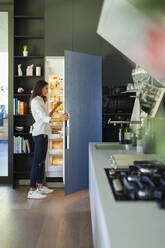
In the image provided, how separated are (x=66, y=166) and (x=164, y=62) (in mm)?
3993

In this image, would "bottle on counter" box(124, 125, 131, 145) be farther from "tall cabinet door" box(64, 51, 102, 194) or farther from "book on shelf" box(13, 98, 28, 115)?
"book on shelf" box(13, 98, 28, 115)

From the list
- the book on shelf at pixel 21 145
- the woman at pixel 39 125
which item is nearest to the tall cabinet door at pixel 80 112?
the woman at pixel 39 125

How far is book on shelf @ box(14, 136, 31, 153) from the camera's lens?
15.6 ft

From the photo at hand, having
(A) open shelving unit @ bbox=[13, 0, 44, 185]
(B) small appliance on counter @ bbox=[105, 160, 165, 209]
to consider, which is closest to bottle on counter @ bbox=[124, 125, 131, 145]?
(B) small appliance on counter @ bbox=[105, 160, 165, 209]

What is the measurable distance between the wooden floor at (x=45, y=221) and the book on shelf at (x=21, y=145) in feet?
2.50

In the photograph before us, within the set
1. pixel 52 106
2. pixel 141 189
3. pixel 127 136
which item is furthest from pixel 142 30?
pixel 52 106

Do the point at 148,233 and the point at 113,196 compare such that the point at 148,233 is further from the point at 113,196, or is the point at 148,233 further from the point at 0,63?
the point at 0,63

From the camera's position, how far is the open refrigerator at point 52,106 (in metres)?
4.88

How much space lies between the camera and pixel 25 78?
501 cm

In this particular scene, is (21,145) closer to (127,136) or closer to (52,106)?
(52,106)

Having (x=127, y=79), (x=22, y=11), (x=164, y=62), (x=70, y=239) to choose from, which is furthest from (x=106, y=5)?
(x=22, y=11)

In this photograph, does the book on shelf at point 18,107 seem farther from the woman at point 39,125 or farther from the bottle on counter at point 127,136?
the bottle on counter at point 127,136

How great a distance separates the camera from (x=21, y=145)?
15.7 feet

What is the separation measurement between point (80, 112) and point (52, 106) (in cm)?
86
